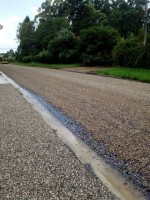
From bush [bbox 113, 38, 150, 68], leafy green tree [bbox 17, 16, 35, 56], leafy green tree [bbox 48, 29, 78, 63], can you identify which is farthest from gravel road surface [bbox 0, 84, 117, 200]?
leafy green tree [bbox 17, 16, 35, 56]

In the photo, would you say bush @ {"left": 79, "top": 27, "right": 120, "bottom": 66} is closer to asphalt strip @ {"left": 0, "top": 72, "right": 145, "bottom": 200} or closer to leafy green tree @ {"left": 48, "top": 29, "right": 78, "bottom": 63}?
leafy green tree @ {"left": 48, "top": 29, "right": 78, "bottom": 63}

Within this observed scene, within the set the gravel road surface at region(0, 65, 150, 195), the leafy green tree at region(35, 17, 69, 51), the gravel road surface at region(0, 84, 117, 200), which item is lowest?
the gravel road surface at region(0, 65, 150, 195)

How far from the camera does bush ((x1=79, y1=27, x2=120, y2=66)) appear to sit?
111 feet

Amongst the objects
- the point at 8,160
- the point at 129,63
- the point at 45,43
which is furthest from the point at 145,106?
the point at 45,43

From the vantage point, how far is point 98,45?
34.9 meters

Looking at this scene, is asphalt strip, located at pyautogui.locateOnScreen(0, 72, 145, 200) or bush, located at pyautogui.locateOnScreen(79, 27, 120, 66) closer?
asphalt strip, located at pyautogui.locateOnScreen(0, 72, 145, 200)

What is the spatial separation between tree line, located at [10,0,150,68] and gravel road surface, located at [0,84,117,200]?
744 inches

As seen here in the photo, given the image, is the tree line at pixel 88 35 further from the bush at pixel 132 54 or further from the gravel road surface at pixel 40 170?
the gravel road surface at pixel 40 170

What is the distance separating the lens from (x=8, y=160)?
4.13 meters

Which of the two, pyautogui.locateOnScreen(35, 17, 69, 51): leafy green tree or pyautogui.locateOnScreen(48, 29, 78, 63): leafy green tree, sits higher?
pyautogui.locateOnScreen(35, 17, 69, 51): leafy green tree

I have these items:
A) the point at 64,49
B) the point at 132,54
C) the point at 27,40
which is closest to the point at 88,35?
the point at 64,49

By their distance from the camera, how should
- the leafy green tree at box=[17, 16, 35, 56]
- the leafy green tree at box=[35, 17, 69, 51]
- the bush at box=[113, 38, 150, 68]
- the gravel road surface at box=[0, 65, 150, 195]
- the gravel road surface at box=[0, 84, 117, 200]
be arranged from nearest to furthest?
the gravel road surface at box=[0, 84, 117, 200]
the gravel road surface at box=[0, 65, 150, 195]
the bush at box=[113, 38, 150, 68]
the leafy green tree at box=[35, 17, 69, 51]
the leafy green tree at box=[17, 16, 35, 56]

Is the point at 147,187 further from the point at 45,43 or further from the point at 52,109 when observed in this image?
the point at 45,43

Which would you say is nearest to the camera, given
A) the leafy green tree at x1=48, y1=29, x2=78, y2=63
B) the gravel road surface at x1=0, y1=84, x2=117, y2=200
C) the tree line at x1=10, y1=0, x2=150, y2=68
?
the gravel road surface at x1=0, y1=84, x2=117, y2=200
